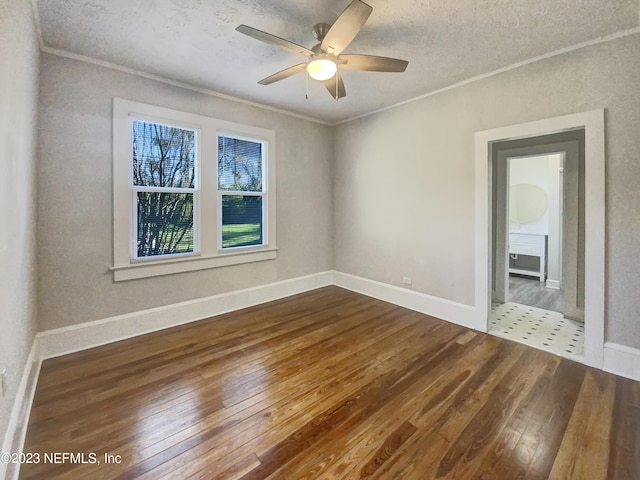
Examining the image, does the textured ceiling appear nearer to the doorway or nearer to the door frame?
the door frame

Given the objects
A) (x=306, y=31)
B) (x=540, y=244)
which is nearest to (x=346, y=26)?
(x=306, y=31)

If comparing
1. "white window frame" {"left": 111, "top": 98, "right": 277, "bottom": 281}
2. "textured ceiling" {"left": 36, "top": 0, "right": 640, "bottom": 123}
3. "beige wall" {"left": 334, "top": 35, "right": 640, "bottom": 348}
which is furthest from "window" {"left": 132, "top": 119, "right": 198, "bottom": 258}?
"beige wall" {"left": 334, "top": 35, "right": 640, "bottom": 348}

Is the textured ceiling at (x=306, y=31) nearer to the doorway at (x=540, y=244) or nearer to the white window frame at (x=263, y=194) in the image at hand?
the white window frame at (x=263, y=194)

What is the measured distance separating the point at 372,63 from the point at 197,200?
2414 mm

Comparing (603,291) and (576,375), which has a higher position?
(603,291)

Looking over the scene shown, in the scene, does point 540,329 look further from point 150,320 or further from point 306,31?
point 150,320

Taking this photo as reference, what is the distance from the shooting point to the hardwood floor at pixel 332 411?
4.85ft

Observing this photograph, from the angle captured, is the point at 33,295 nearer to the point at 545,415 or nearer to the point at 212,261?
the point at 212,261

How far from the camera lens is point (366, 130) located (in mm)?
4281

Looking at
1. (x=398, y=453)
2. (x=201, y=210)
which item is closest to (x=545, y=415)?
(x=398, y=453)

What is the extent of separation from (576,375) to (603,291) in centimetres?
73

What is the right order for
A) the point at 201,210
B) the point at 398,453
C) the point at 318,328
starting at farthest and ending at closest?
the point at 201,210 → the point at 318,328 → the point at 398,453

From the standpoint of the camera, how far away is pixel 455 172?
3.30 metres

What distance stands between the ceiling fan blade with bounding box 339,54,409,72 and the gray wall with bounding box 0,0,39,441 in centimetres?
194
